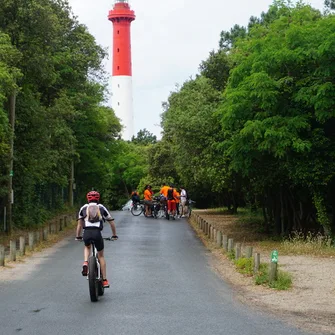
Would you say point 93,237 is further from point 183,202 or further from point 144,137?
point 144,137

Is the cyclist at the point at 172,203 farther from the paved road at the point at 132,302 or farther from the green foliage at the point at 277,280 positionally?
the green foliage at the point at 277,280

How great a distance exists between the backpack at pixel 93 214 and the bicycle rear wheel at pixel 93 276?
2.34 feet

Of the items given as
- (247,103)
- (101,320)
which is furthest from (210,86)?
(101,320)

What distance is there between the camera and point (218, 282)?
55.9 ft

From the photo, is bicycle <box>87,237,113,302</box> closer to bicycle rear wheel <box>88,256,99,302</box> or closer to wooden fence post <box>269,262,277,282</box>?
bicycle rear wheel <box>88,256,99,302</box>

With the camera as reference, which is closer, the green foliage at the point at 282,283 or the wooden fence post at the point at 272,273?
the green foliage at the point at 282,283

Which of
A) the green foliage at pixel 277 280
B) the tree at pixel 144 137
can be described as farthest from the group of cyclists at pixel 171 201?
the tree at pixel 144 137

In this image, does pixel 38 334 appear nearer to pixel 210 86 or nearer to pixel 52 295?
pixel 52 295

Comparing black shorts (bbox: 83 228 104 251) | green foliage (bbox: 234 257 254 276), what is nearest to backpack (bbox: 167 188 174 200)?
green foliage (bbox: 234 257 254 276)

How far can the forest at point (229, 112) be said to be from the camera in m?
23.2

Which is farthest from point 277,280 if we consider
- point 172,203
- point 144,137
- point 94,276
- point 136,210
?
point 144,137

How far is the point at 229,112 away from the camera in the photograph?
23.8m

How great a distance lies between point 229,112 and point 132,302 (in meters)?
11.4

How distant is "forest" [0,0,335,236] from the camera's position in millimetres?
23172
